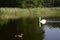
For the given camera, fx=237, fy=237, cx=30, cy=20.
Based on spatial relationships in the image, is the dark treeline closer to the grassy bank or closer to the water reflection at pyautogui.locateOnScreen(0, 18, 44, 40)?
the grassy bank

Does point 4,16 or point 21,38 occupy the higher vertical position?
point 21,38

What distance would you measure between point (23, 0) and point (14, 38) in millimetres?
27322

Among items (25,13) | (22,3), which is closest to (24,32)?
(25,13)

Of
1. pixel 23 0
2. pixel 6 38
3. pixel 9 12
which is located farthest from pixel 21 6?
pixel 6 38

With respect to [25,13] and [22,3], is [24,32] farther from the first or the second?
[22,3]

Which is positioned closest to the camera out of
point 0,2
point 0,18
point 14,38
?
point 14,38

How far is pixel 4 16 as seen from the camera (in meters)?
37.1

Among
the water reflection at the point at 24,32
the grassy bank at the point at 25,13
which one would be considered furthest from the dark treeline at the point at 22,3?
the water reflection at the point at 24,32

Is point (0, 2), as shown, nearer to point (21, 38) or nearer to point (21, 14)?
point (21, 14)

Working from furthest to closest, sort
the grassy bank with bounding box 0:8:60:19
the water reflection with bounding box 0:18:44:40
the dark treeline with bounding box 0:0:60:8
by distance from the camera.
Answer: the dark treeline with bounding box 0:0:60:8 → the grassy bank with bounding box 0:8:60:19 → the water reflection with bounding box 0:18:44:40

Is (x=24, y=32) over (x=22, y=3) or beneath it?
over

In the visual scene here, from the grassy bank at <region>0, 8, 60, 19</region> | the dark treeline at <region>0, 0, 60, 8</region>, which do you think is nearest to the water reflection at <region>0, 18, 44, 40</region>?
the grassy bank at <region>0, 8, 60, 19</region>

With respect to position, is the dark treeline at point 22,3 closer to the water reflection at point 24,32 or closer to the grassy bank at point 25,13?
the grassy bank at point 25,13

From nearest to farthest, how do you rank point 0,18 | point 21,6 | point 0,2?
point 0,18 < point 21,6 < point 0,2
